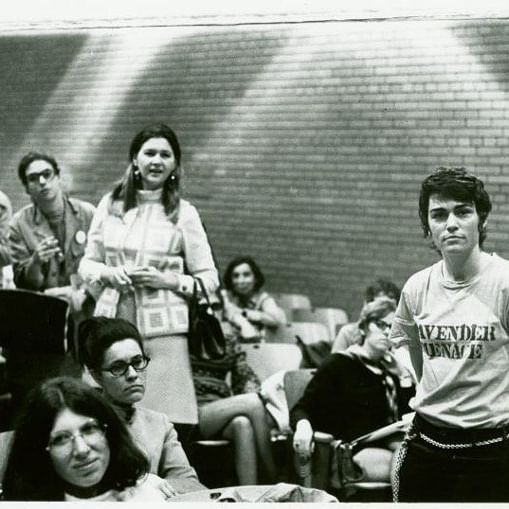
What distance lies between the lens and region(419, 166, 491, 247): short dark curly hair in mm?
2434

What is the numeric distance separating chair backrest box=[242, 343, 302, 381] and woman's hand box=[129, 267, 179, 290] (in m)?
1.16

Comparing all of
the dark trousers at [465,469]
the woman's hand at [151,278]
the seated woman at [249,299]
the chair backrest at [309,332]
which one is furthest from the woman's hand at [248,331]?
the dark trousers at [465,469]

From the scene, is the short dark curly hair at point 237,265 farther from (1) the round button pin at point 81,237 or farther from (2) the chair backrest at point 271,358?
(1) the round button pin at point 81,237

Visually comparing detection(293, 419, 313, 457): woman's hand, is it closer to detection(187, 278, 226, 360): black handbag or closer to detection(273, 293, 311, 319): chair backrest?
detection(187, 278, 226, 360): black handbag

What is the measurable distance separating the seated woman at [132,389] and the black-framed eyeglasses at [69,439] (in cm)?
48

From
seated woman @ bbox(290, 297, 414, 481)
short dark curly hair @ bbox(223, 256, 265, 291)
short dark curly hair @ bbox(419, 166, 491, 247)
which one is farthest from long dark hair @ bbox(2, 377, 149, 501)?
short dark curly hair @ bbox(223, 256, 265, 291)

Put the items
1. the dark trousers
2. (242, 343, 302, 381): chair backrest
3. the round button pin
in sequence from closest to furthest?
the dark trousers
the round button pin
(242, 343, 302, 381): chair backrest

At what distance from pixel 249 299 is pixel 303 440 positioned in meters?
2.03

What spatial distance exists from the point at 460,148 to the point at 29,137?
171 centimetres

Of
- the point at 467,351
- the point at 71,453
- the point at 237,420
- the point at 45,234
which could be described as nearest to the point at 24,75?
the point at 45,234

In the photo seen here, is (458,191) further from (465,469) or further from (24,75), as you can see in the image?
(24,75)

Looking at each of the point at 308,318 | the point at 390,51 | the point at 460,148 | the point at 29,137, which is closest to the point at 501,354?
the point at 460,148

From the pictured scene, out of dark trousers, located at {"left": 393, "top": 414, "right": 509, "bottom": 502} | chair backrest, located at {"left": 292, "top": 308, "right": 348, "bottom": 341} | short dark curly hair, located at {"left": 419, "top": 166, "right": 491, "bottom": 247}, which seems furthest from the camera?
chair backrest, located at {"left": 292, "top": 308, "right": 348, "bottom": 341}

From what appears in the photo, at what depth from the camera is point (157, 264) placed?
3104mm
